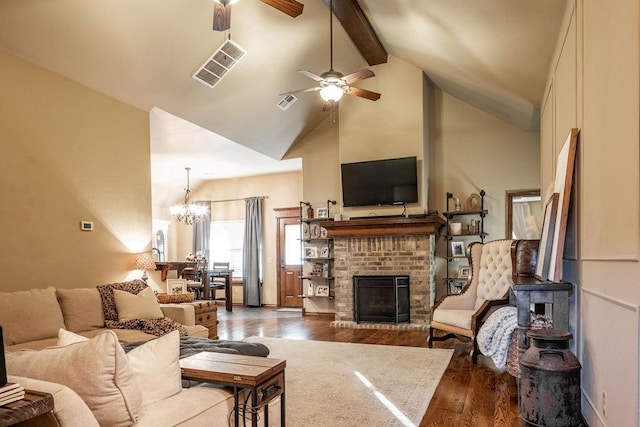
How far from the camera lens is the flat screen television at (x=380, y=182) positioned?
6648 mm

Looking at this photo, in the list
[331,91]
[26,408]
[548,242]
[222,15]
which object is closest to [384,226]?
[331,91]

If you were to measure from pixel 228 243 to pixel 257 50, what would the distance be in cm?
581

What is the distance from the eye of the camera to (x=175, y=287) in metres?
5.77

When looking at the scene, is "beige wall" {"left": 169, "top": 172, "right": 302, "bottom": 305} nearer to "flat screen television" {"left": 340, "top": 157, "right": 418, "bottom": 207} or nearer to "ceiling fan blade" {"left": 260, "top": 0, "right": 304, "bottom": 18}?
"flat screen television" {"left": 340, "top": 157, "right": 418, "bottom": 207}

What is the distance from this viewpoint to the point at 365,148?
7.12 metres

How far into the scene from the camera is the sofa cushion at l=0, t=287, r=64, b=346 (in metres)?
3.36

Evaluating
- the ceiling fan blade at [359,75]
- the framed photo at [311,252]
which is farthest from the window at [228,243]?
the ceiling fan blade at [359,75]

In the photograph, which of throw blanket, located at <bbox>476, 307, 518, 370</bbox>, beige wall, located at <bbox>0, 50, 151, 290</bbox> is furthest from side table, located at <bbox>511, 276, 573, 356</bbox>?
beige wall, located at <bbox>0, 50, 151, 290</bbox>

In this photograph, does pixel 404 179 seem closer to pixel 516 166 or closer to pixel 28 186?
pixel 516 166

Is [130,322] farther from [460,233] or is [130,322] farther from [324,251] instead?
[460,233]

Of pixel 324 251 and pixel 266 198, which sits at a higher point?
pixel 266 198

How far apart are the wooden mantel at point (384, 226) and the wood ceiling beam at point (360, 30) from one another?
2587 millimetres

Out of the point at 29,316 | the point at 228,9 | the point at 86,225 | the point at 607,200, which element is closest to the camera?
the point at 607,200

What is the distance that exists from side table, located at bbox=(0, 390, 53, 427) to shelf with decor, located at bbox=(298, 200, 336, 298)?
650 cm
